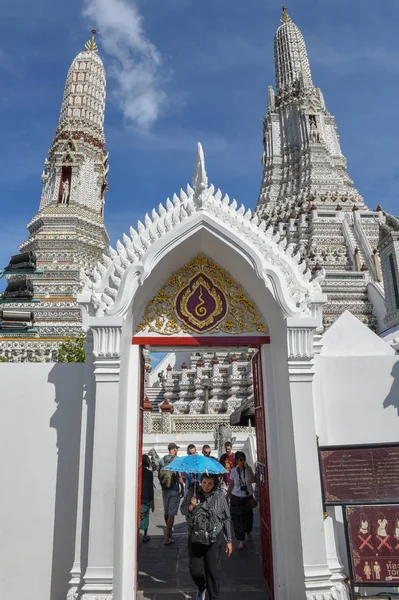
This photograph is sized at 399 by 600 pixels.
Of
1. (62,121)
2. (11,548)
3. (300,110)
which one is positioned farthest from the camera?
(300,110)

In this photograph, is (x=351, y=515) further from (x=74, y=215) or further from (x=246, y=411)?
(x=74, y=215)

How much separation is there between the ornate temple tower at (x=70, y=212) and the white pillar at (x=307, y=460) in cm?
1542

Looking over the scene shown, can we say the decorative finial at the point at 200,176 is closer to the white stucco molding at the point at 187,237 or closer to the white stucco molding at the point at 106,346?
the white stucco molding at the point at 187,237

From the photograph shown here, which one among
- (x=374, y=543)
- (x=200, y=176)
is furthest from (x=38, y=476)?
(x=200, y=176)

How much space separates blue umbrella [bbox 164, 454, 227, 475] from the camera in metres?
5.31

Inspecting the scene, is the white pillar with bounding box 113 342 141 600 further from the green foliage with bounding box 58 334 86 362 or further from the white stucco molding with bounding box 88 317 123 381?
the green foliage with bounding box 58 334 86 362

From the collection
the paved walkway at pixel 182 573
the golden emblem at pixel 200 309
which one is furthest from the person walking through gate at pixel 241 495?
the golden emblem at pixel 200 309

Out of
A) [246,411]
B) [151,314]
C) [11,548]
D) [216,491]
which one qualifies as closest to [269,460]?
[216,491]

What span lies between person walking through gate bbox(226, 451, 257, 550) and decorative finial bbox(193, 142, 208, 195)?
15.8ft

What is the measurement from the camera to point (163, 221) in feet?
18.5

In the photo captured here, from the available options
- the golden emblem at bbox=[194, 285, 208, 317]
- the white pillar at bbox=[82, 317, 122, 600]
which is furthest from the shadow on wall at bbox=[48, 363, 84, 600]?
the golden emblem at bbox=[194, 285, 208, 317]

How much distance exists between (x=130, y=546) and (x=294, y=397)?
268 cm

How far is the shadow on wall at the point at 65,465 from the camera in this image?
4.95m

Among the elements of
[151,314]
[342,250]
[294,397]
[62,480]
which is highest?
[342,250]
